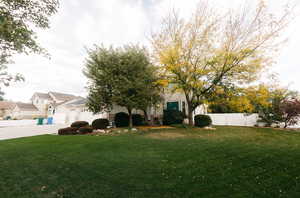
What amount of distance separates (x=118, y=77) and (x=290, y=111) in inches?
555

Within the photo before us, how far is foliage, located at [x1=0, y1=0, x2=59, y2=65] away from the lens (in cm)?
447

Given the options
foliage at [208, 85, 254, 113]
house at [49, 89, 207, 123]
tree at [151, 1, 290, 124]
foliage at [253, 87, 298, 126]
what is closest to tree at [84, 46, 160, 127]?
tree at [151, 1, 290, 124]

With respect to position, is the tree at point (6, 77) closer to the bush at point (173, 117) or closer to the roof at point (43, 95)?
the bush at point (173, 117)

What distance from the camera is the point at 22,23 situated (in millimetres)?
4934

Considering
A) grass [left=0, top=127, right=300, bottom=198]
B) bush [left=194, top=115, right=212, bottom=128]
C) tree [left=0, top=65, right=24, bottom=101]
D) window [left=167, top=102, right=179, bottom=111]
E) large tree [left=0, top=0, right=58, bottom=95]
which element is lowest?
grass [left=0, top=127, right=300, bottom=198]

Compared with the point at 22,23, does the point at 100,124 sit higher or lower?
lower

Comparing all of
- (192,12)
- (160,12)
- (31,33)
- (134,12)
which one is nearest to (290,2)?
(192,12)

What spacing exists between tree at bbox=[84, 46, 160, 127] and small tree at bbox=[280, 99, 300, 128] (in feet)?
36.0

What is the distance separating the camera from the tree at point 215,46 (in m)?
8.15

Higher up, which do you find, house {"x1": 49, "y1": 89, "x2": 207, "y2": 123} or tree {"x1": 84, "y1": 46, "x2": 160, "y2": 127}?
tree {"x1": 84, "y1": 46, "x2": 160, "y2": 127}

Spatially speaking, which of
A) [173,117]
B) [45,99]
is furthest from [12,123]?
[173,117]

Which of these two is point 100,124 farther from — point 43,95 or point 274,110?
point 43,95

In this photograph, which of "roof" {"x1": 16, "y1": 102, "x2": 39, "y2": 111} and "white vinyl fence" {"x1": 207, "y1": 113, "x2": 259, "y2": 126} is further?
"roof" {"x1": 16, "y1": 102, "x2": 39, "y2": 111}

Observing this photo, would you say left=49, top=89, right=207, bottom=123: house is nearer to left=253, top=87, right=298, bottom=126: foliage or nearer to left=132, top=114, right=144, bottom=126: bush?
left=132, top=114, right=144, bottom=126: bush
